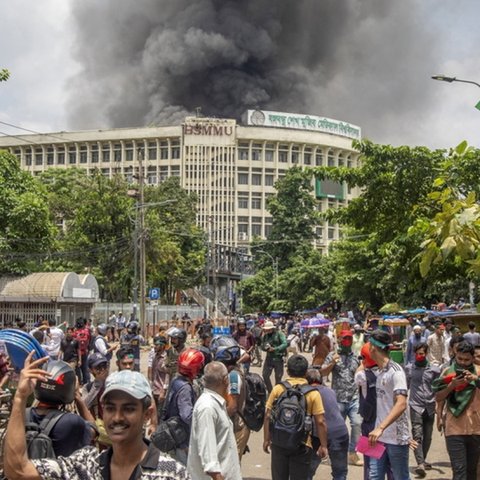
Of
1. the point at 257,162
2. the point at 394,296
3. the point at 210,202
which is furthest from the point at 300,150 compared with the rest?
the point at 394,296

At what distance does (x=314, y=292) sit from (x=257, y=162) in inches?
1697

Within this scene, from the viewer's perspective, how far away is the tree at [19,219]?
3306cm

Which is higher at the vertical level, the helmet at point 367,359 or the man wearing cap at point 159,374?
the helmet at point 367,359

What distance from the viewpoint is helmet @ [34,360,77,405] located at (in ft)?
13.0

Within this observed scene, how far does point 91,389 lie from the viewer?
24.3 ft

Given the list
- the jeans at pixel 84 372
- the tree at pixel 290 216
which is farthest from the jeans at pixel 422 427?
the tree at pixel 290 216

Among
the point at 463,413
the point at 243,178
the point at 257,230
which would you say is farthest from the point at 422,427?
the point at 243,178

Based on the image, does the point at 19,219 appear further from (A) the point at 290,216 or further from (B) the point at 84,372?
(A) the point at 290,216

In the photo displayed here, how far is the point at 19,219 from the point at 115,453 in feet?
104

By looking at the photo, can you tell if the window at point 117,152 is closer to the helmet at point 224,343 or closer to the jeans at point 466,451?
the helmet at point 224,343

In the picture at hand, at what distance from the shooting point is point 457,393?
660 cm

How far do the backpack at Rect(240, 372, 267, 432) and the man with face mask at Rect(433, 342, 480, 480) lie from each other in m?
1.57

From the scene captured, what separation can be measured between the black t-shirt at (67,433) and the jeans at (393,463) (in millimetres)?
3017

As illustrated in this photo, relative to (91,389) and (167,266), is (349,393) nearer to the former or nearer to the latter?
(91,389)
